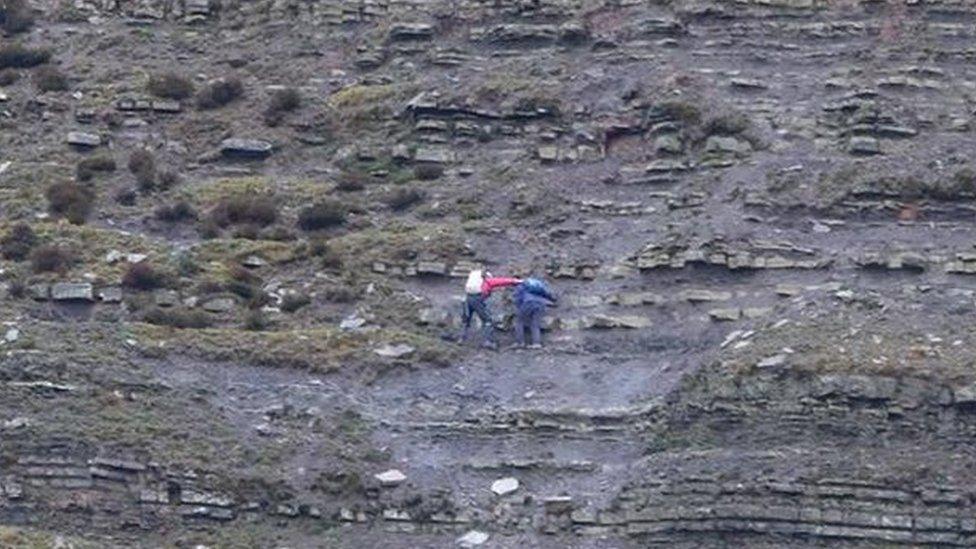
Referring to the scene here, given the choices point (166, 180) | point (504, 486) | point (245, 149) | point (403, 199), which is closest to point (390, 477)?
point (504, 486)

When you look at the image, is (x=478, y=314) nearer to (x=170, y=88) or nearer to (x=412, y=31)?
(x=412, y=31)

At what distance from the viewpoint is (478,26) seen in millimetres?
65688

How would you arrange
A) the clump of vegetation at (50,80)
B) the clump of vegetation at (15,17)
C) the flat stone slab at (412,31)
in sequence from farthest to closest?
the clump of vegetation at (15,17) < the flat stone slab at (412,31) < the clump of vegetation at (50,80)

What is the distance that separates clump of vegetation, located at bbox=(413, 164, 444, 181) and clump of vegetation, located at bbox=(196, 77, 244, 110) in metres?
4.63

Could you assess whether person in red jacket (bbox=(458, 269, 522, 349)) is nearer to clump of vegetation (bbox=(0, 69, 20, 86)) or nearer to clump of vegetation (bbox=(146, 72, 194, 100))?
clump of vegetation (bbox=(146, 72, 194, 100))

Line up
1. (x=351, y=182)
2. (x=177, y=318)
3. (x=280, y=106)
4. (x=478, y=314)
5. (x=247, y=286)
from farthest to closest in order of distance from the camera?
1. (x=280, y=106)
2. (x=351, y=182)
3. (x=247, y=286)
4. (x=177, y=318)
5. (x=478, y=314)

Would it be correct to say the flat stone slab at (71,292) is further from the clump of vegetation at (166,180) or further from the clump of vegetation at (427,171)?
the clump of vegetation at (427,171)

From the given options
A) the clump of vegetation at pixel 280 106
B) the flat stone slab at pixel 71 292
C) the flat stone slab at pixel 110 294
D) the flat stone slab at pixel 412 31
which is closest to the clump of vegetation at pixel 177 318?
the flat stone slab at pixel 110 294

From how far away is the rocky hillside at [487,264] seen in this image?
52.1 m

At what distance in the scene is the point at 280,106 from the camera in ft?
212

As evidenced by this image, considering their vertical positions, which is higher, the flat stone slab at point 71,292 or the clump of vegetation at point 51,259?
the clump of vegetation at point 51,259

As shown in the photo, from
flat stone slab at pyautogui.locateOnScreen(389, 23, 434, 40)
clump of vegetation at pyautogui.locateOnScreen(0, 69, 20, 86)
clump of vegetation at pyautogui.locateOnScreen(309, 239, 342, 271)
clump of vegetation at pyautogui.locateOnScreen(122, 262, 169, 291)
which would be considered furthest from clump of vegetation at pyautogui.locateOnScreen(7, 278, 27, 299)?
flat stone slab at pyautogui.locateOnScreen(389, 23, 434, 40)

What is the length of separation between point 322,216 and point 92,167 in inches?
181

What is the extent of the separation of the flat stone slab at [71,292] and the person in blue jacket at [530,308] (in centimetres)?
669
